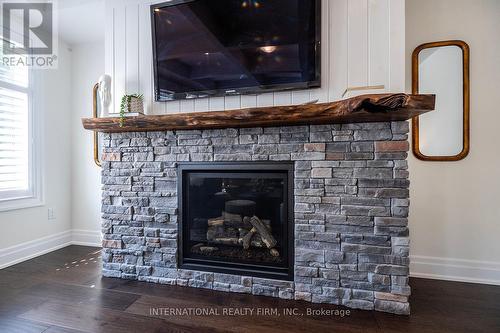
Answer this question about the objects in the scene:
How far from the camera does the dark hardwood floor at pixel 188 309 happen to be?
1519 mm

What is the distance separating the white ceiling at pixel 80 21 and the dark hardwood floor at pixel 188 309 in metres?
2.40

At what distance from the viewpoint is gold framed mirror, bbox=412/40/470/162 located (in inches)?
81.6

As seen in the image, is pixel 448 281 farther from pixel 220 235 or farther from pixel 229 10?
pixel 229 10

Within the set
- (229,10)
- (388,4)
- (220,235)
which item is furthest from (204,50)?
(220,235)

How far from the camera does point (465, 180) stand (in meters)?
2.10

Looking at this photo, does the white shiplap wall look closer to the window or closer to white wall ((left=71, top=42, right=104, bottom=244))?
white wall ((left=71, top=42, right=104, bottom=244))

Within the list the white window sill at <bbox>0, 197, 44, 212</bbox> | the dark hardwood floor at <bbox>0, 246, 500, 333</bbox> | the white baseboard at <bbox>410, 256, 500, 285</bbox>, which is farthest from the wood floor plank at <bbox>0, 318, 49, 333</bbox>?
the white baseboard at <bbox>410, 256, 500, 285</bbox>

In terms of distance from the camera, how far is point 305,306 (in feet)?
5.69

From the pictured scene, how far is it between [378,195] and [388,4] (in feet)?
4.10

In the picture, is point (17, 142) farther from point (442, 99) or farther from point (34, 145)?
point (442, 99)

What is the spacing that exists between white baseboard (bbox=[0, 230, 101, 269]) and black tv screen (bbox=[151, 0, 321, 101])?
2066 millimetres

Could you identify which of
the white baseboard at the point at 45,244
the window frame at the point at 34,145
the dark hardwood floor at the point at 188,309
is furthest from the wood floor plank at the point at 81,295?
the window frame at the point at 34,145

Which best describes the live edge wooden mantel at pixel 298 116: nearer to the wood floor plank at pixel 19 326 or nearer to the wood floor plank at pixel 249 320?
the wood floor plank at pixel 249 320

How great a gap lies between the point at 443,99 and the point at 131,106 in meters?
2.51
